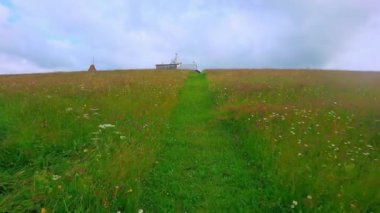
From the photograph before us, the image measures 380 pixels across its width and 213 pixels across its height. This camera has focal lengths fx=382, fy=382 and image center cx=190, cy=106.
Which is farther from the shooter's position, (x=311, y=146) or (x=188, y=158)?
(x=311, y=146)

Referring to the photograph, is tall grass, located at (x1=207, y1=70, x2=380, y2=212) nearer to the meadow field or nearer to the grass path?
the meadow field

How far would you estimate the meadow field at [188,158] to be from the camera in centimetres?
683

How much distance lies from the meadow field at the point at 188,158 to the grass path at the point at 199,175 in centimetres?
3

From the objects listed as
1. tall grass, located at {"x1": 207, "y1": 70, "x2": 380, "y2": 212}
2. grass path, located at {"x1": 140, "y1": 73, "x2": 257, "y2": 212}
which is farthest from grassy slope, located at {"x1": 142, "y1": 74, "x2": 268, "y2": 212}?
tall grass, located at {"x1": 207, "y1": 70, "x2": 380, "y2": 212}

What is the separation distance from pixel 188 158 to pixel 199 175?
125 cm

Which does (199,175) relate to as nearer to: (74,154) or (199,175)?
(199,175)

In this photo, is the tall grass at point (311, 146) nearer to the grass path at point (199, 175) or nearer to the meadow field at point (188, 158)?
Answer: the meadow field at point (188, 158)

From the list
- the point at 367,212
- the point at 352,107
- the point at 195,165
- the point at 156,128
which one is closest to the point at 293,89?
the point at 352,107

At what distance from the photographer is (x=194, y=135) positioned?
A: 41.1ft

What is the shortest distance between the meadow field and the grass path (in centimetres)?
3

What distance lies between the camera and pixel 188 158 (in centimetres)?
991

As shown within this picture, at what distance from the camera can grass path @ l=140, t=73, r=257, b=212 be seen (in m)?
7.21

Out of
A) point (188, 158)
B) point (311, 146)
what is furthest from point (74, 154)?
point (311, 146)

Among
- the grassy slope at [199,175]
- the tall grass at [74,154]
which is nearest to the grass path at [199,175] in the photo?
the grassy slope at [199,175]
